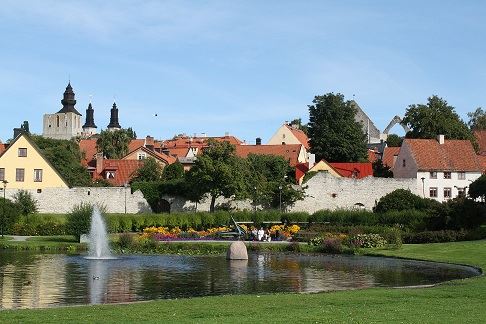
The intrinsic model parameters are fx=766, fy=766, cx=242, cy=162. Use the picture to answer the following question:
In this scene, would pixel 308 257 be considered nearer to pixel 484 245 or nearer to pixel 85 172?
pixel 484 245

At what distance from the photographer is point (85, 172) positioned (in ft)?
273

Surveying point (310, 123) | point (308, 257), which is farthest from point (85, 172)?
point (308, 257)

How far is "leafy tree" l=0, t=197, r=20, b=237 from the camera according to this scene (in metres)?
53.2

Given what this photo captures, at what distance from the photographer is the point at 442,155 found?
250ft

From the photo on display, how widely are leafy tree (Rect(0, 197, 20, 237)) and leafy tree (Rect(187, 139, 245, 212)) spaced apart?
16735 millimetres

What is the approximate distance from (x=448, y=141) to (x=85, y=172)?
126ft

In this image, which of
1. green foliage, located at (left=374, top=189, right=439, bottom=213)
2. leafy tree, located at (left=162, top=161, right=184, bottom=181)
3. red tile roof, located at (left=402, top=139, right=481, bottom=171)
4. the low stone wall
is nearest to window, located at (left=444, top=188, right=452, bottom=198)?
red tile roof, located at (left=402, top=139, right=481, bottom=171)

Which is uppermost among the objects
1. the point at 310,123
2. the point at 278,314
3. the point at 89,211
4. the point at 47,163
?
the point at 310,123

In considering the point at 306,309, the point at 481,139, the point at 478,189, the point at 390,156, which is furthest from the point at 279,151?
the point at 306,309

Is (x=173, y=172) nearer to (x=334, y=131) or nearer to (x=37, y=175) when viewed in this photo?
(x=37, y=175)

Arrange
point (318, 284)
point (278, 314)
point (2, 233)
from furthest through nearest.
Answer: point (2, 233)
point (318, 284)
point (278, 314)

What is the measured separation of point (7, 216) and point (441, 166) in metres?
42.2

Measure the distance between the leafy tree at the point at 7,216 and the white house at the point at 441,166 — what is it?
3886 centimetres

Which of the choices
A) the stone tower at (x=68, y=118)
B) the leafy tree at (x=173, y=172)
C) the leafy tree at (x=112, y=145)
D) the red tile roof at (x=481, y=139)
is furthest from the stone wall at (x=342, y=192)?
the stone tower at (x=68, y=118)
